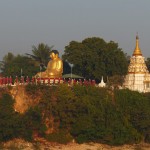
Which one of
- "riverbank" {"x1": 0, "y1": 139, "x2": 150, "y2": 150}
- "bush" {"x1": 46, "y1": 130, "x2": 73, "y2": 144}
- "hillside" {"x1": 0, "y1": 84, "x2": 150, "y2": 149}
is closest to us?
"riverbank" {"x1": 0, "y1": 139, "x2": 150, "y2": 150}

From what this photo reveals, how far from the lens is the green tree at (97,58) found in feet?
148

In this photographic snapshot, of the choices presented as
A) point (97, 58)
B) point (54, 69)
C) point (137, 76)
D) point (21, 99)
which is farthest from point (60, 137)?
point (137, 76)

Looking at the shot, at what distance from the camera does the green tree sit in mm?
45125

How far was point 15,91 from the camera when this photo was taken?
3450cm

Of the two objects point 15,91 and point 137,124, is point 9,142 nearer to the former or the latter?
point 15,91

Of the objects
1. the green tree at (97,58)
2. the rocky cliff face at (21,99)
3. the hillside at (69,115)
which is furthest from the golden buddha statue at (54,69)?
the hillside at (69,115)

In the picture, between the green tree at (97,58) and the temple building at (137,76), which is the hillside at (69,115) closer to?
the temple building at (137,76)

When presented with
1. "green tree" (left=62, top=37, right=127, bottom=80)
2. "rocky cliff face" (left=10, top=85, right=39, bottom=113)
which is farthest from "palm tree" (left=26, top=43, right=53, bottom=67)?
"rocky cliff face" (left=10, top=85, right=39, bottom=113)

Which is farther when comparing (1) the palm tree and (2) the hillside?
(1) the palm tree

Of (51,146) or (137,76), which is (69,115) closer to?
(51,146)

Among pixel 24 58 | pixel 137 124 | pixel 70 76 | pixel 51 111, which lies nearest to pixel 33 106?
pixel 51 111

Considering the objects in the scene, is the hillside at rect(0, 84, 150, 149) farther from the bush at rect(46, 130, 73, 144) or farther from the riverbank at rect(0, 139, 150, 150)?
the riverbank at rect(0, 139, 150, 150)

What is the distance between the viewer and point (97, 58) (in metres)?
45.0

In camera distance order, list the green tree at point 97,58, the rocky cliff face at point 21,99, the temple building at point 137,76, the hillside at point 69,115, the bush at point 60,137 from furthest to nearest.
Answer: the green tree at point 97,58 < the temple building at point 137,76 < the rocky cliff face at point 21,99 < the bush at point 60,137 < the hillside at point 69,115
